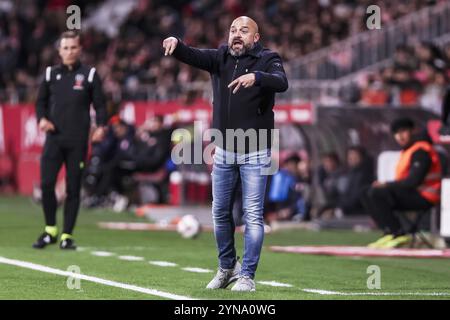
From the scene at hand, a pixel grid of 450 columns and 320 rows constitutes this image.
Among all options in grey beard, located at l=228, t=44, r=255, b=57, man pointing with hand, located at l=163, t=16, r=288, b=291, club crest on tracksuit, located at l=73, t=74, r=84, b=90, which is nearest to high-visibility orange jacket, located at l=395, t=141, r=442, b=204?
club crest on tracksuit, located at l=73, t=74, r=84, b=90

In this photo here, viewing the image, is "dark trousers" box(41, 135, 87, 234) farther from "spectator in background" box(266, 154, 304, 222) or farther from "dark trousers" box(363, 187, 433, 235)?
"spectator in background" box(266, 154, 304, 222)

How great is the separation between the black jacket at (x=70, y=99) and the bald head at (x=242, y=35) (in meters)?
A: 4.41

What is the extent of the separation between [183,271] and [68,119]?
3030 millimetres

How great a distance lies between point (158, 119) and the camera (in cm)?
2411

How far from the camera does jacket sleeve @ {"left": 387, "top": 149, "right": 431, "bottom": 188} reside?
1589 cm

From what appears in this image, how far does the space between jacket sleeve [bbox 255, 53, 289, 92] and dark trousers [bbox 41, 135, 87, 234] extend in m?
4.59

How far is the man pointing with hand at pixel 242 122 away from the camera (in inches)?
402

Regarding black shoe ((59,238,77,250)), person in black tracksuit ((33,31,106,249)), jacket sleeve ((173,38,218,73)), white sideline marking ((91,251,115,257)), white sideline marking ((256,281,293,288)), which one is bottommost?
white sideline marking ((91,251,115,257))

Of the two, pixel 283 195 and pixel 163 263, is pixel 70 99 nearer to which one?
pixel 163 263

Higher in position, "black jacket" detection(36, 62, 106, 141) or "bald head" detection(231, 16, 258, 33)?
"bald head" detection(231, 16, 258, 33)

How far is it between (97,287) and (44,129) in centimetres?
420

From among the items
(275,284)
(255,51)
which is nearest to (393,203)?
(275,284)

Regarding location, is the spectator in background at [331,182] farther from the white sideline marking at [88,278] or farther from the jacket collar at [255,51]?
the jacket collar at [255,51]
